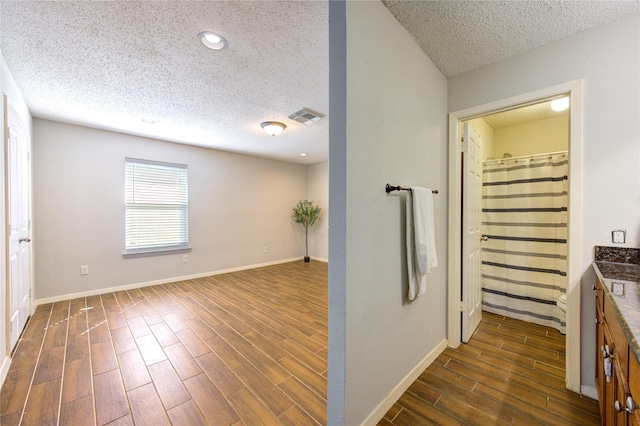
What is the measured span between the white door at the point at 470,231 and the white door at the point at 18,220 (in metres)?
3.66

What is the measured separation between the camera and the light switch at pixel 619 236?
1515 mm

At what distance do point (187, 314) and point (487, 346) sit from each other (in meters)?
3.04

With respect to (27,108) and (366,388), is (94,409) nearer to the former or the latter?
(366,388)

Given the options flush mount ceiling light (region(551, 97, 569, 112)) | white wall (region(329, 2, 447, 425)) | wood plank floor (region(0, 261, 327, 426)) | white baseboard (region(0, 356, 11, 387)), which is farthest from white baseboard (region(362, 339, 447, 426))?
flush mount ceiling light (region(551, 97, 569, 112))

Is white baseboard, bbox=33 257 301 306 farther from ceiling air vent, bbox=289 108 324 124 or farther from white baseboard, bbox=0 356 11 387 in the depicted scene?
ceiling air vent, bbox=289 108 324 124

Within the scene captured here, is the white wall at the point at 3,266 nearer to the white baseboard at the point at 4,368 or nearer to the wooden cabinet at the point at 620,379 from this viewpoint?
the white baseboard at the point at 4,368

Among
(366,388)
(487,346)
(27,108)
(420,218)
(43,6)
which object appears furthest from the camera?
(27,108)

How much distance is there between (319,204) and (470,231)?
402 cm

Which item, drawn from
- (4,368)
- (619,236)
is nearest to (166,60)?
(4,368)

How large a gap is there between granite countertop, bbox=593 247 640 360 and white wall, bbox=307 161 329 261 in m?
4.63

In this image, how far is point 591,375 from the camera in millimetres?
1601

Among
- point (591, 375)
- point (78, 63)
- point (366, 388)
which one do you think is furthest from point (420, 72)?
point (78, 63)

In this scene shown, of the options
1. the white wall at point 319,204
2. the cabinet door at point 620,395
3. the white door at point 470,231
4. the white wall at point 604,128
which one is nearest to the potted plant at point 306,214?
the white wall at point 319,204

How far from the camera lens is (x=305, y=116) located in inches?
122
